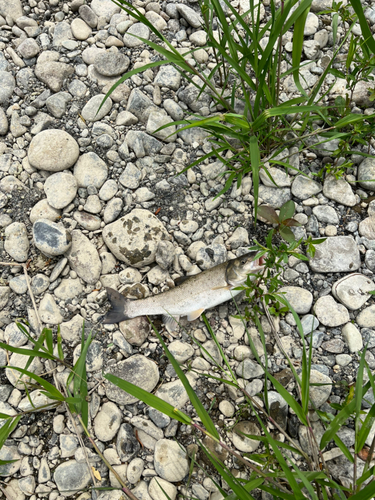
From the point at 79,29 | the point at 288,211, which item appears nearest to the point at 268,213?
the point at 288,211

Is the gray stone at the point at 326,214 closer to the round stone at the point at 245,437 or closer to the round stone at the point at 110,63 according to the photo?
the round stone at the point at 245,437

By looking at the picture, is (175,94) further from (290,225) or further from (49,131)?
(290,225)

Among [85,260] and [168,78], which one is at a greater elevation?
[168,78]

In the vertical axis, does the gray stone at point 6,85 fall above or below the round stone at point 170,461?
above

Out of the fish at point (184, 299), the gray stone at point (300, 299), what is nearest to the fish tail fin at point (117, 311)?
the fish at point (184, 299)

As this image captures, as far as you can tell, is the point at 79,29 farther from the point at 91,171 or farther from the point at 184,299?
the point at 184,299

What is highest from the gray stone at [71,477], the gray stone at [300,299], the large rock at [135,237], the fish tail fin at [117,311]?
the gray stone at [300,299]

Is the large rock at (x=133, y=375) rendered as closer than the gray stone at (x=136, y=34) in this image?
Yes

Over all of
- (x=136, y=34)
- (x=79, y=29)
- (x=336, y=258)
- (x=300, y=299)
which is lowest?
(x=300, y=299)
